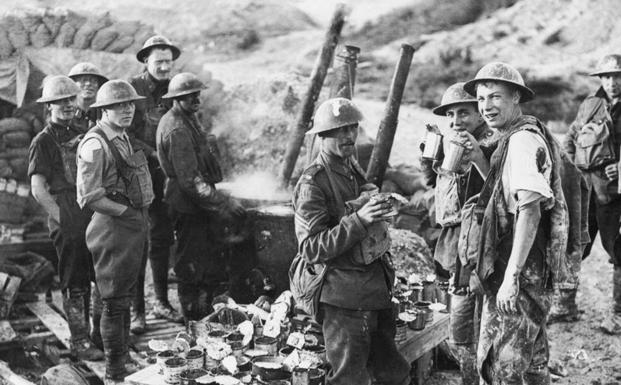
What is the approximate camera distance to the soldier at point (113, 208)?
538 cm

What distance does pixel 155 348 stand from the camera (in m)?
5.21

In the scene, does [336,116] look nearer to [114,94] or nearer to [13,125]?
[114,94]

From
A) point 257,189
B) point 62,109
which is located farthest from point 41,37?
point 257,189

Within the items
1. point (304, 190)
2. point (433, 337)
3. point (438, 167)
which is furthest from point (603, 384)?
point (304, 190)

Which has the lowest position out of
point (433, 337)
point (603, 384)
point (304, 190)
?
point (603, 384)

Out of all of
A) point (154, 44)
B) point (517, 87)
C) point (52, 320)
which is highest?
point (154, 44)

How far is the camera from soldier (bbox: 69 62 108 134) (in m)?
6.99

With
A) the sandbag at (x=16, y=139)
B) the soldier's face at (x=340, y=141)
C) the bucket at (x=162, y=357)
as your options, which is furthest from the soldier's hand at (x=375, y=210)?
the sandbag at (x=16, y=139)

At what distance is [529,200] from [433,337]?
7.82ft

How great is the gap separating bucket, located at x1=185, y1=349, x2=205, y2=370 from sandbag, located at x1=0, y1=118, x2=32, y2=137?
5.51m

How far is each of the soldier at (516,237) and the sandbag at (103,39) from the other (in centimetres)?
754

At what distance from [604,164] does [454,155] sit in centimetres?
366

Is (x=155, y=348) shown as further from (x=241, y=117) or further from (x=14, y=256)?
(x=241, y=117)

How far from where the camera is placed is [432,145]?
5.01m
